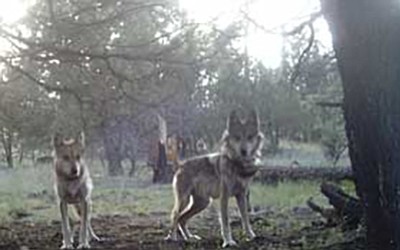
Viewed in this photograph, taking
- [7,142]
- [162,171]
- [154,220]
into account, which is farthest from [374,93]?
[162,171]

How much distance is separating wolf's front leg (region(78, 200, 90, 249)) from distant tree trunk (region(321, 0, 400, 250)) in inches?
162

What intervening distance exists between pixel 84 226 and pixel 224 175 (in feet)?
5.34

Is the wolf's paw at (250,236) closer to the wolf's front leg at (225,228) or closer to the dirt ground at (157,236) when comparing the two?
the dirt ground at (157,236)

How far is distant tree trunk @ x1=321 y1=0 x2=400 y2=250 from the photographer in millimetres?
4773

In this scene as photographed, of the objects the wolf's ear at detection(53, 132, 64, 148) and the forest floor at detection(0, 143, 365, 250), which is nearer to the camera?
the forest floor at detection(0, 143, 365, 250)

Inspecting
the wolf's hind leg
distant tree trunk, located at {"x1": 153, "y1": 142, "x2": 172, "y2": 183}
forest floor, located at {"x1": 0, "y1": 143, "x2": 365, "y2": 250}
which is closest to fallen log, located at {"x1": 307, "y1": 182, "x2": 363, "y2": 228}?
forest floor, located at {"x1": 0, "y1": 143, "x2": 365, "y2": 250}

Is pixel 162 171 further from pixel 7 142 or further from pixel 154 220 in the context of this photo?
pixel 154 220

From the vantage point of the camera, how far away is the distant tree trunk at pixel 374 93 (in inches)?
188

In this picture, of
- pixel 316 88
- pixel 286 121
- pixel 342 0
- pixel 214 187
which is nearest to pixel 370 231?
pixel 342 0

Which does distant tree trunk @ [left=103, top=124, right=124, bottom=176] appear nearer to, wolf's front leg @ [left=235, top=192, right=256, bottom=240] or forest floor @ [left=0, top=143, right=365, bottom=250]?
forest floor @ [left=0, top=143, right=365, bottom=250]

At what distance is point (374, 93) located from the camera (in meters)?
4.81

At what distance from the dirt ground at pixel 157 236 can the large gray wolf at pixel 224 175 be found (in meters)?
0.32

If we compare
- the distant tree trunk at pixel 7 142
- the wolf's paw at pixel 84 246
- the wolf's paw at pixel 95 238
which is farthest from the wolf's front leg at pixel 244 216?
the distant tree trunk at pixel 7 142

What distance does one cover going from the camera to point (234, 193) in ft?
29.6
